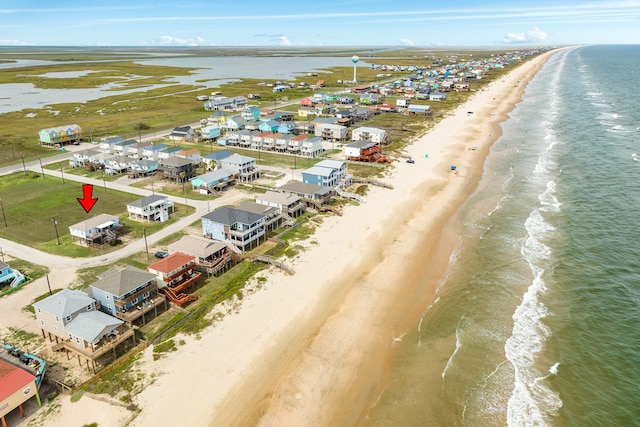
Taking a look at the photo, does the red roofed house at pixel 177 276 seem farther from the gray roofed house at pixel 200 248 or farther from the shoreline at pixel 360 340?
the shoreline at pixel 360 340

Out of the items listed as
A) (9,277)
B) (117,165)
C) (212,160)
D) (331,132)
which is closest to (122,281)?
(9,277)

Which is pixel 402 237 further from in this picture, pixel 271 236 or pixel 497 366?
pixel 497 366

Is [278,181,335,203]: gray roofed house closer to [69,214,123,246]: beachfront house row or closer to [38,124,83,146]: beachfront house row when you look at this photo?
[69,214,123,246]: beachfront house row

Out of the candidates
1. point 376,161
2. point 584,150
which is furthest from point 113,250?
point 584,150

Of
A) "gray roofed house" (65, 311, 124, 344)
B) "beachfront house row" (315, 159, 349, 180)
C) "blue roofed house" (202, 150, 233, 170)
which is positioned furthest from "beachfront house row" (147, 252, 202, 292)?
"blue roofed house" (202, 150, 233, 170)

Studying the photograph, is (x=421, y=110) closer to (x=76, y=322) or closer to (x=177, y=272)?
(x=177, y=272)

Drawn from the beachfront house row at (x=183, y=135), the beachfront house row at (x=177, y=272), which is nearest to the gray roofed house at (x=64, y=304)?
the beachfront house row at (x=177, y=272)
